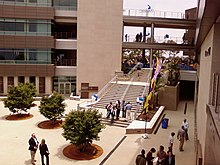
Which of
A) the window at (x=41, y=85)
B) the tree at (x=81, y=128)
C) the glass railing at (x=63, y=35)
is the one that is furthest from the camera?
the glass railing at (x=63, y=35)

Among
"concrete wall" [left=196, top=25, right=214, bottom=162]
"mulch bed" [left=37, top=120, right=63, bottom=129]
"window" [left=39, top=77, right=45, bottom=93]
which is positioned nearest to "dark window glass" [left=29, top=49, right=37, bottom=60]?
"window" [left=39, top=77, right=45, bottom=93]

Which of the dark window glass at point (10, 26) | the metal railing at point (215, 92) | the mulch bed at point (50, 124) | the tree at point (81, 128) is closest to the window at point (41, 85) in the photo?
the dark window glass at point (10, 26)

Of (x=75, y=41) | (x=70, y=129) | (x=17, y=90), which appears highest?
(x=75, y=41)

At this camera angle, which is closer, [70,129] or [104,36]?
[70,129]

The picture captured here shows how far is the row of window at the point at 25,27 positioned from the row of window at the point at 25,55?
236 cm

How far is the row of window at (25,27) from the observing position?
32031mm

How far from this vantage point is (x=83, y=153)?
46.3 ft

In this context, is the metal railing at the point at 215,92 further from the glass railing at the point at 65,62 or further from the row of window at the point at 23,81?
the row of window at the point at 23,81

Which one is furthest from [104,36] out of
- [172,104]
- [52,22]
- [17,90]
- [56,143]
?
[56,143]

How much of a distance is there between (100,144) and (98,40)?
770 inches

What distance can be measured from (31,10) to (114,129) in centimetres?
2141

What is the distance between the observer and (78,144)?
1348 cm

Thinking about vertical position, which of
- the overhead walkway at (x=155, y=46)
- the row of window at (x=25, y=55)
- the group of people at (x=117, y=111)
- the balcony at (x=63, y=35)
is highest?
the balcony at (x=63, y=35)

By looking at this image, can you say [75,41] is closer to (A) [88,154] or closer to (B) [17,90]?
(B) [17,90]
